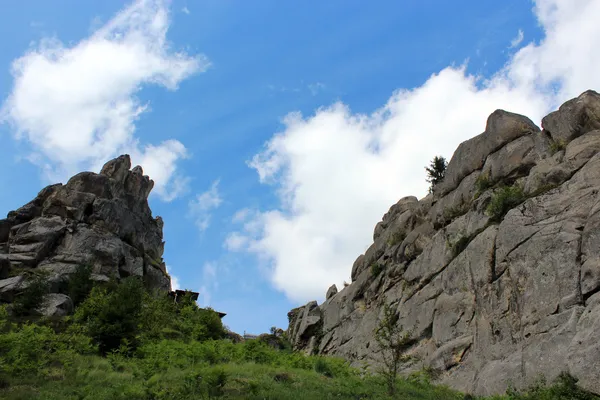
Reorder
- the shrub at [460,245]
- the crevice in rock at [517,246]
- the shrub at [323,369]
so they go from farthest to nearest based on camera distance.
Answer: the shrub at [460,245] < the shrub at [323,369] < the crevice in rock at [517,246]

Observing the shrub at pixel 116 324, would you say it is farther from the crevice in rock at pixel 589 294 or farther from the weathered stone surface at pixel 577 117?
the weathered stone surface at pixel 577 117

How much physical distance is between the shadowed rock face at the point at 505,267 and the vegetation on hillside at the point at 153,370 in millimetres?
1944

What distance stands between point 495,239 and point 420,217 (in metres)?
14.3

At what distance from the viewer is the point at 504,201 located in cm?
2786

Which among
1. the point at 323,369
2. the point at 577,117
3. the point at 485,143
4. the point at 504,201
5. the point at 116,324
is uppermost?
the point at 485,143

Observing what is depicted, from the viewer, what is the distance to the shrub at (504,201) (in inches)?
1075

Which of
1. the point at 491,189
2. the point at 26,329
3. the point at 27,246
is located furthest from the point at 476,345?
the point at 27,246

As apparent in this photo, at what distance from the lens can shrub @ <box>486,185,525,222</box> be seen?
27297mm

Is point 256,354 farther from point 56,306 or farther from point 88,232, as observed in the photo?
point 88,232

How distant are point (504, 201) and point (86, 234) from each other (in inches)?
1811

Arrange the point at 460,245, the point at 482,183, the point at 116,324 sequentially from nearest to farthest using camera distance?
the point at 460,245 → the point at 116,324 → the point at 482,183

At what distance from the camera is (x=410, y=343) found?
30.5m

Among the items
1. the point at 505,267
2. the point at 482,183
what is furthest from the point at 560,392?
the point at 482,183

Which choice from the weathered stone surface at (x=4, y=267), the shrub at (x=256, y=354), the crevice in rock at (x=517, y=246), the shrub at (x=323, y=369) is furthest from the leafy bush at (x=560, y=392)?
the weathered stone surface at (x=4, y=267)
